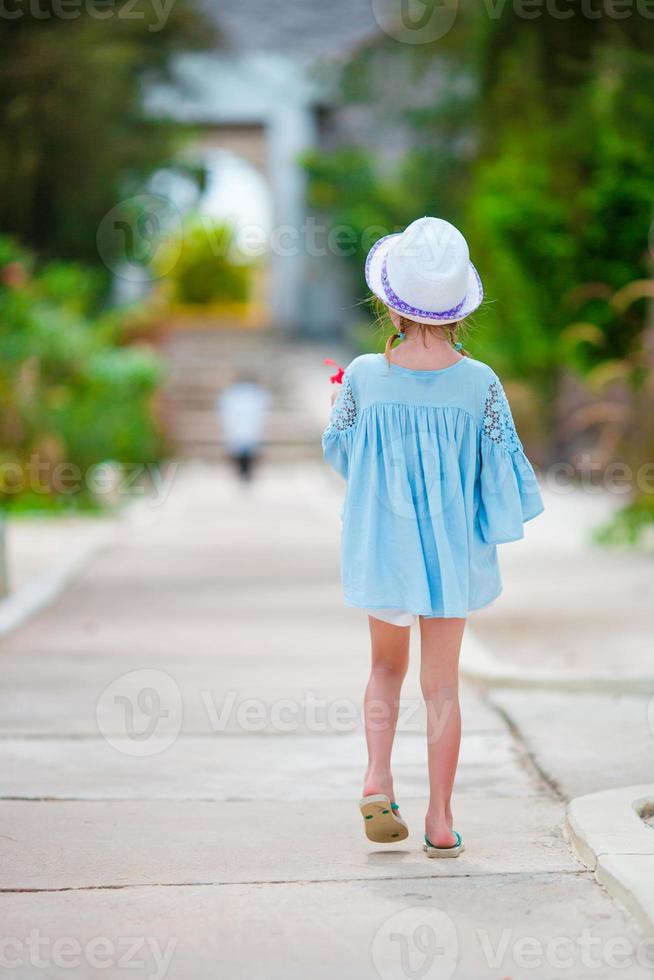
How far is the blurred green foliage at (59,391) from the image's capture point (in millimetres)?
15797

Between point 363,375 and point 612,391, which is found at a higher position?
point 363,375

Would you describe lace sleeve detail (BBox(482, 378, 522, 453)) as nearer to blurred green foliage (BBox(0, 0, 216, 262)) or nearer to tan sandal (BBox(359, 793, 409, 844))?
tan sandal (BBox(359, 793, 409, 844))

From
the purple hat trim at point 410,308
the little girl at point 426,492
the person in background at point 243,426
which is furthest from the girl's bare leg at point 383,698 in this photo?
the person in background at point 243,426

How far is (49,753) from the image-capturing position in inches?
214

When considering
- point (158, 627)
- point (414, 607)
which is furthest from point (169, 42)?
point (414, 607)

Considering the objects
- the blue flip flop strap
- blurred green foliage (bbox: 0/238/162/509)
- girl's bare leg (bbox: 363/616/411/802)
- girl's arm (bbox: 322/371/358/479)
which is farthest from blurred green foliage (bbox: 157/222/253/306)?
the blue flip flop strap

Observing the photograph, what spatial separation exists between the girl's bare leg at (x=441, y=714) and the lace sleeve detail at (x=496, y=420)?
512mm

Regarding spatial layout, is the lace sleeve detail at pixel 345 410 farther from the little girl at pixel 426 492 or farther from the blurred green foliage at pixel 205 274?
the blurred green foliage at pixel 205 274

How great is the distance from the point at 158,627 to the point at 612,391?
11.4 metres

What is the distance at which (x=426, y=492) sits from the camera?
4.12 metres

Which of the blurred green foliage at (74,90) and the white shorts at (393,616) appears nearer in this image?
the white shorts at (393,616)

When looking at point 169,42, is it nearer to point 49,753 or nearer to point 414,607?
point 49,753

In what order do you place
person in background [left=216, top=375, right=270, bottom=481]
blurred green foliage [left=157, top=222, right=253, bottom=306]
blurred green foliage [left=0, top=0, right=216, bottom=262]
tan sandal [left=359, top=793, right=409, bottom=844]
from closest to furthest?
tan sandal [left=359, top=793, right=409, bottom=844]
blurred green foliage [left=0, top=0, right=216, bottom=262]
person in background [left=216, top=375, right=270, bottom=481]
blurred green foliage [left=157, top=222, right=253, bottom=306]

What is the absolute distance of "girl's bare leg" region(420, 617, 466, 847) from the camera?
410cm
